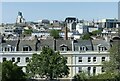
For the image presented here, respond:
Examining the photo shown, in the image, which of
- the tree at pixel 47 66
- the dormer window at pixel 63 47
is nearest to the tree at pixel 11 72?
the tree at pixel 47 66

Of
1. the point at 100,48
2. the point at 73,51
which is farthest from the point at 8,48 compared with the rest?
the point at 100,48

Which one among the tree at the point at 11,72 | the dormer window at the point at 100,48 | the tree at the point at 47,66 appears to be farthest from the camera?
the dormer window at the point at 100,48

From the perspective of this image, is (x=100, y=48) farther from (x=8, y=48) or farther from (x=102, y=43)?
(x=8, y=48)

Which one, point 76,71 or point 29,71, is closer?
point 29,71

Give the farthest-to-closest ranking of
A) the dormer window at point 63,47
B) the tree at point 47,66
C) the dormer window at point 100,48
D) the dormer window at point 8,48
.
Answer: the dormer window at point 100,48 < the dormer window at point 63,47 < the dormer window at point 8,48 < the tree at point 47,66

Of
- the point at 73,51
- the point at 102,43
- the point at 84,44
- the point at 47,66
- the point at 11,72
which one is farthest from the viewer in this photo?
the point at 102,43

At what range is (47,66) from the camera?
8.00 meters

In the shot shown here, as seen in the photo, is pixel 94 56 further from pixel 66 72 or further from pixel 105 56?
pixel 66 72

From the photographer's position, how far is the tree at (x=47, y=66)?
7.96 meters

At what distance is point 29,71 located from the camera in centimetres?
820

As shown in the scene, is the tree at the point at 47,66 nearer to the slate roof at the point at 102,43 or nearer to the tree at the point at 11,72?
the tree at the point at 11,72

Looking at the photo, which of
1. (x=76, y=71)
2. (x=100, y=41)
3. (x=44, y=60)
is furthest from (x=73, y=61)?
(x=44, y=60)

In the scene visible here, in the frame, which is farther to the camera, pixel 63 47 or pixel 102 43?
pixel 102 43

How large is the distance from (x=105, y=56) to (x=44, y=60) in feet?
7.65
